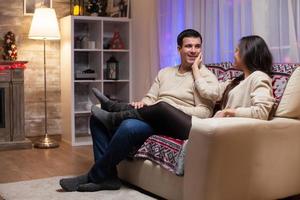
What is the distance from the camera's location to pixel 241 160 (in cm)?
242

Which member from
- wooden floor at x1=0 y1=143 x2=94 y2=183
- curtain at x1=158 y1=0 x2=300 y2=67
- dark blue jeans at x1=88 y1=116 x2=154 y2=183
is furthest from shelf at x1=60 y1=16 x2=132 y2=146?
dark blue jeans at x1=88 y1=116 x2=154 y2=183

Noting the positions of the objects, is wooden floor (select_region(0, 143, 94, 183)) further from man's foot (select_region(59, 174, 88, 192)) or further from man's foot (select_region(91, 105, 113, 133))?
man's foot (select_region(91, 105, 113, 133))

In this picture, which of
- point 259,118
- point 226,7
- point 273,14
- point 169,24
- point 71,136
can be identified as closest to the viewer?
point 259,118

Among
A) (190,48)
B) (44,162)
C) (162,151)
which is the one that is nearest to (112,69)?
(44,162)

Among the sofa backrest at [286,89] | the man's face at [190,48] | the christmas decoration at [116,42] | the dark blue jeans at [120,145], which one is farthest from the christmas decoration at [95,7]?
the sofa backrest at [286,89]

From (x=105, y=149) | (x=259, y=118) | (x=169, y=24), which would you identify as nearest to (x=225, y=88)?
(x=259, y=118)

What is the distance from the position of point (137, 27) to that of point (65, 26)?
776 mm

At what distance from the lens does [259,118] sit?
2.55 m

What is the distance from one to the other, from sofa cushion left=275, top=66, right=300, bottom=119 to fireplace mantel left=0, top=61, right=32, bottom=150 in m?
2.84

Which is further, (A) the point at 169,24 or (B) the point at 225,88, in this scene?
(A) the point at 169,24

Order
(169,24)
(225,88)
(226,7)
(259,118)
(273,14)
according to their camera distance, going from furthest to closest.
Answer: (169,24) → (226,7) → (273,14) → (225,88) → (259,118)

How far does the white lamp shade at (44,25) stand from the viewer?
4.64 meters

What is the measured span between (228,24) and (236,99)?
1.14 metres

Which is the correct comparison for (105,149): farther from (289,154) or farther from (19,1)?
(19,1)
